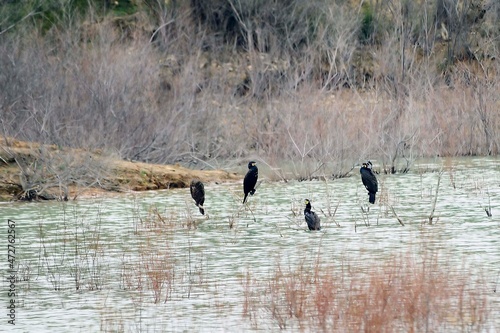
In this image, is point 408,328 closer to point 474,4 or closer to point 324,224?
point 324,224

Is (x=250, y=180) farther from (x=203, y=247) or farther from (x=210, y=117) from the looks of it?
(x=210, y=117)

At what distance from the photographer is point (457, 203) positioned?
747 inches

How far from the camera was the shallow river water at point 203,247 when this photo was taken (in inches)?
410

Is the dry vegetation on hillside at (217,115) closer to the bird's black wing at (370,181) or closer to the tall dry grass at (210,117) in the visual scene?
the tall dry grass at (210,117)

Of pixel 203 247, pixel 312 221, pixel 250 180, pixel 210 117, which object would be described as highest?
pixel 210 117

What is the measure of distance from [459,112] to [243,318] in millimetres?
20722

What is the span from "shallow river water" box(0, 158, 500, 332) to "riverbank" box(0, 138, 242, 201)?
611mm

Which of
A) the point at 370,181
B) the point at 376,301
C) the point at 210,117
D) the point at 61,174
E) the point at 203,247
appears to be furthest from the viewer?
the point at 210,117

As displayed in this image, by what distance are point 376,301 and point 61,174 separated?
13.6 metres

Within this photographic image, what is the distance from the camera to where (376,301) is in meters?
9.39

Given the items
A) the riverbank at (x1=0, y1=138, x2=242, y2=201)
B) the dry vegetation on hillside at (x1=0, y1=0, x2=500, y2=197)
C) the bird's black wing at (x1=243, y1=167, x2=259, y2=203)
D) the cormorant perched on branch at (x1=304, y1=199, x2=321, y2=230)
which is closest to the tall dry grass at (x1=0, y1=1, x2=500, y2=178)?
the dry vegetation on hillside at (x1=0, y1=0, x2=500, y2=197)

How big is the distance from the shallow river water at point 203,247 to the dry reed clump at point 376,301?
14 cm

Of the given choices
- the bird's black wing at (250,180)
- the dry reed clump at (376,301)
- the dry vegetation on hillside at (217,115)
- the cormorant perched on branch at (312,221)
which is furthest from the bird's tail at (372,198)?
the dry reed clump at (376,301)

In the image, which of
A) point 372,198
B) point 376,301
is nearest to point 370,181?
point 372,198
